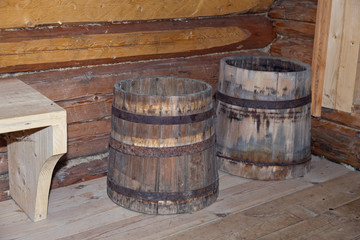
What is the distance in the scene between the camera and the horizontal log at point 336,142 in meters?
3.91

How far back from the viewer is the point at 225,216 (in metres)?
3.14

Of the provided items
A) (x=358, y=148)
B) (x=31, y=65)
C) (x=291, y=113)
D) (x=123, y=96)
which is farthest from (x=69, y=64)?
(x=358, y=148)

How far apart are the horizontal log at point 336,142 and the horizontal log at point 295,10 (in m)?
0.85

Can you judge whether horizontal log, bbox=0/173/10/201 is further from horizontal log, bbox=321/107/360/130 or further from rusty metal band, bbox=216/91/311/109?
horizontal log, bbox=321/107/360/130

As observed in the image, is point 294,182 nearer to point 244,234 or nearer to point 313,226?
point 313,226

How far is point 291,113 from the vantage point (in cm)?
350

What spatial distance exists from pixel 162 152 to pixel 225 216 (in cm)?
59

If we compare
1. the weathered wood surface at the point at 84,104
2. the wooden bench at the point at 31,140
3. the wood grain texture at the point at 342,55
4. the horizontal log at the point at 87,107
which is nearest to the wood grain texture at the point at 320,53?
the wood grain texture at the point at 342,55

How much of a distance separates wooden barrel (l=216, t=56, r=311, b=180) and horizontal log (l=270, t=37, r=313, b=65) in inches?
18.4

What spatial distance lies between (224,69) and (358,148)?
124 centimetres

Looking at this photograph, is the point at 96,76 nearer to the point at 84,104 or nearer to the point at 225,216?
the point at 84,104

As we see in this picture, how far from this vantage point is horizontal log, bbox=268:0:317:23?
159 inches

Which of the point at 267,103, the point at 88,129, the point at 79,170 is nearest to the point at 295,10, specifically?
the point at 267,103

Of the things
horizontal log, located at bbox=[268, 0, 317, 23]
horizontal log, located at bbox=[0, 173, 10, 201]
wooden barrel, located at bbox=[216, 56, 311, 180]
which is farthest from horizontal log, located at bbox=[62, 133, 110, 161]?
horizontal log, located at bbox=[268, 0, 317, 23]
